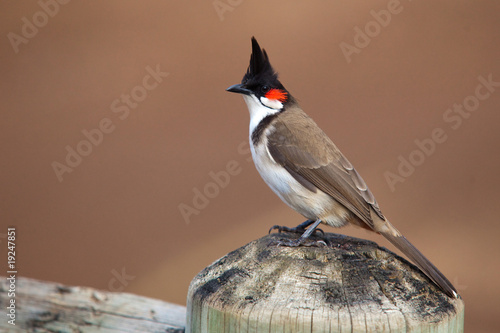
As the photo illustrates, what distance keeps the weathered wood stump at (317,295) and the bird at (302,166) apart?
1.95 ft

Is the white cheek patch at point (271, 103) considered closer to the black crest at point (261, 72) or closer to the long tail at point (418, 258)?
the black crest at point (261, 72)

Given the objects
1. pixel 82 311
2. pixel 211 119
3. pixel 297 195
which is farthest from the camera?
pixel 211 119

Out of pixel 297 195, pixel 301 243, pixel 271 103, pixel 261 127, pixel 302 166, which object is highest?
pixel 271 103

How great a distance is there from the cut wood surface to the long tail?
2.83 ft

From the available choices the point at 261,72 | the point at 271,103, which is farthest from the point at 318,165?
the point at 261,72

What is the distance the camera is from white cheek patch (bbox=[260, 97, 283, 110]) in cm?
288

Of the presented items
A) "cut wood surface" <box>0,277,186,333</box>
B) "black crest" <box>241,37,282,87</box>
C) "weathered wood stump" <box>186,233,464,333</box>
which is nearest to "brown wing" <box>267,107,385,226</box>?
"black crest" <box>241,37,282,87</box>

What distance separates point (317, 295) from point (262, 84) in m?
1.60

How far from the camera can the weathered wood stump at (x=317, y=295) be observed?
1411mm

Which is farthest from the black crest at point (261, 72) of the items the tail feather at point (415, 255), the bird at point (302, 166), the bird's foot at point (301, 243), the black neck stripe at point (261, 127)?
the bird's foot at point (301, 243)

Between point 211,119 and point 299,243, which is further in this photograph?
point 211,119

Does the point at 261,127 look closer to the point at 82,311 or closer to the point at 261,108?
the point at 261,108

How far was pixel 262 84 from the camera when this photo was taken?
2.86 meters

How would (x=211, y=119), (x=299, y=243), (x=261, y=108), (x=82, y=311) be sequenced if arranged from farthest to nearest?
(x=211, y=119) < (x=261, y=108) < (x=82, y=311) < (x=299, y=243)
